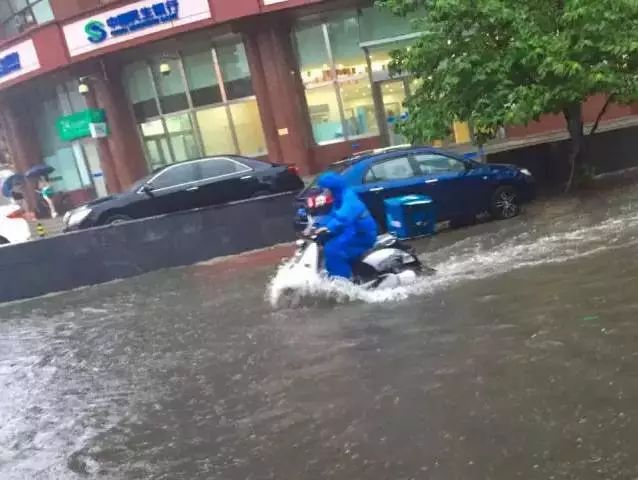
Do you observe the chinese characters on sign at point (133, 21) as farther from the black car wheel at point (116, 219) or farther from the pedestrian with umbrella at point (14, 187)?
the black car wheel at point (116, 219)

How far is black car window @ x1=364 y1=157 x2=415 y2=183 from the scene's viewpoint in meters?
11.9

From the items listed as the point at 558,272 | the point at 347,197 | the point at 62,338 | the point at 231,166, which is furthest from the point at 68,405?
the point at 231,166

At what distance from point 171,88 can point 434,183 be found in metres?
14.6

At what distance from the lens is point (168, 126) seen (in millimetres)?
24656

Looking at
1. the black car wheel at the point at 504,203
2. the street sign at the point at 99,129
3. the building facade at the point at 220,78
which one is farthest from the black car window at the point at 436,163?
the street sign at the point at 99,129

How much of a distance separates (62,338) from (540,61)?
885 cm

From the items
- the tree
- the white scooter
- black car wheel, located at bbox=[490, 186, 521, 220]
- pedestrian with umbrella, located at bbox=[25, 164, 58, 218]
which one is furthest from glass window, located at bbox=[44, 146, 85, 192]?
the white scooter

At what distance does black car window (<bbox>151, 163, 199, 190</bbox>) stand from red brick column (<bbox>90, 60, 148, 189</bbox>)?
10.1m

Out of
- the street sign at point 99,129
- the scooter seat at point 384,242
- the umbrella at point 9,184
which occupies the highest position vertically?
the street sign at point 99,129

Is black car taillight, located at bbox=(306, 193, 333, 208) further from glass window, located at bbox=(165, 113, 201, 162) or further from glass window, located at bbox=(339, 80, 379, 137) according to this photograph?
glass window, located at bbox=(165, 113, 201, 162)

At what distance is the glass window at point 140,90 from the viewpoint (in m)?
24.5

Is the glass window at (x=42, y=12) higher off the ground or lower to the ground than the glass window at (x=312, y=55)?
higher

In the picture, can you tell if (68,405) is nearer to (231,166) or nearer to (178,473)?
(178,473)

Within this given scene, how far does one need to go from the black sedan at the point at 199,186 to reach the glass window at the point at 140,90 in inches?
410
